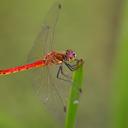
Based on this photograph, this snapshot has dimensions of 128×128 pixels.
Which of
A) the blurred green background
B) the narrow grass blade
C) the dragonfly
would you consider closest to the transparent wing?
the dragonfly

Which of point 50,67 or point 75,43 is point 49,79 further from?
point 75,43

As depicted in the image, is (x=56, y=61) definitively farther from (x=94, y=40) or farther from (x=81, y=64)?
(x=94, y=40)

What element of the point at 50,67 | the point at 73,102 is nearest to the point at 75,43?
the point at 50,67

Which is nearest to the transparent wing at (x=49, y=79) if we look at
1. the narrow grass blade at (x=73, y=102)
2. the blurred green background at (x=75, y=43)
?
the blurred green background at (x=75, y=43)

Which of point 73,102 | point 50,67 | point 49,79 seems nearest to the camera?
point 73,102

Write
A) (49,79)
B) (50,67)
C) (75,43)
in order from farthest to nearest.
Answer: (75,43) < (50,67) < (49,79)

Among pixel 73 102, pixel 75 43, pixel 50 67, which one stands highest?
pixel 75 43

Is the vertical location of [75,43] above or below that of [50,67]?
above

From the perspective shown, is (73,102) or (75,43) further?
(75,43)
